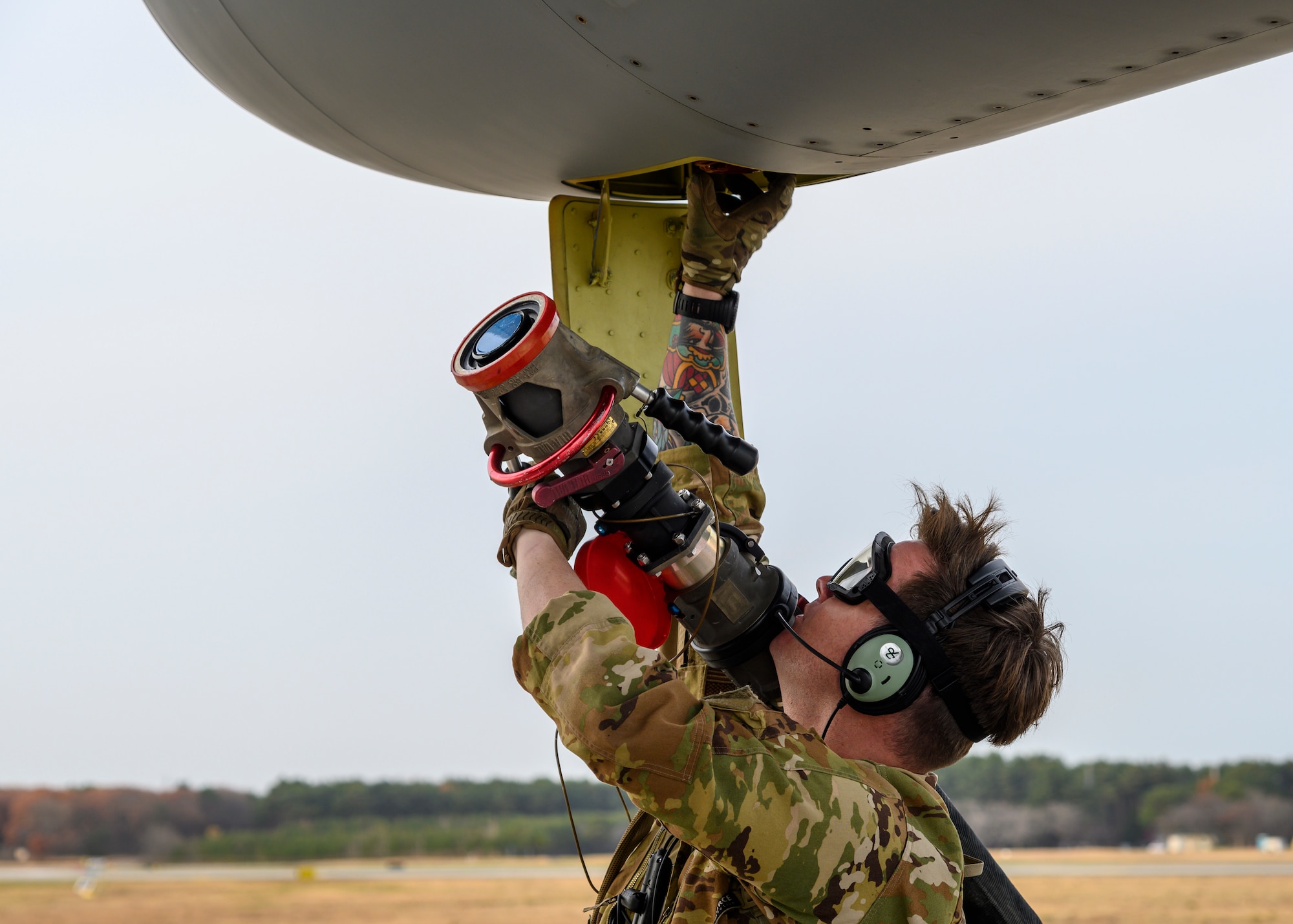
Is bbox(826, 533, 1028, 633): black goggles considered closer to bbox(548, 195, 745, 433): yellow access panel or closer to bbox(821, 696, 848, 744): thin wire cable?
bbox(821, 696, 848, 744): thin wire cable

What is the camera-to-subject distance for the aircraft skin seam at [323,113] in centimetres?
197

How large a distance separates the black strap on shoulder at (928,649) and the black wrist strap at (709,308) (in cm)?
91

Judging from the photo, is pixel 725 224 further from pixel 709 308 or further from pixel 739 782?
pixel 739 782

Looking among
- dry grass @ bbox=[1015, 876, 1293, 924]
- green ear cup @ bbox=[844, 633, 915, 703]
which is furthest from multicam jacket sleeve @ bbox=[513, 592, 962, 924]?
dry grass @ bbox=[1015, 876, 1293, 924]

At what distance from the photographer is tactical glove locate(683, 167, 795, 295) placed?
237 cm

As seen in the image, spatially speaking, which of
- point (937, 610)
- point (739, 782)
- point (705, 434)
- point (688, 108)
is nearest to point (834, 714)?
point (937, 610)

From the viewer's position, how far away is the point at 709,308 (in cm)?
245

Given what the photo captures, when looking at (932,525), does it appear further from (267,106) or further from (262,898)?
(262,898)

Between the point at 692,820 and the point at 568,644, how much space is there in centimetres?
31

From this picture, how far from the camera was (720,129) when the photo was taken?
2006 mm

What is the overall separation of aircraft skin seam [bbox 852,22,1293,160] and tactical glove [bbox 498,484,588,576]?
3.46 ft

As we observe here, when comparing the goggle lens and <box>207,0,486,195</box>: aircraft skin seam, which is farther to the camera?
<box>207,0,486,195</box>: aircraft skin seam

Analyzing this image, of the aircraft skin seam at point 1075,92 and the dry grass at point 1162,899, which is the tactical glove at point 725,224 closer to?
the aircraft skin seam at point 1075,92

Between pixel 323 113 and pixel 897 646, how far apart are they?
1.63 meters
